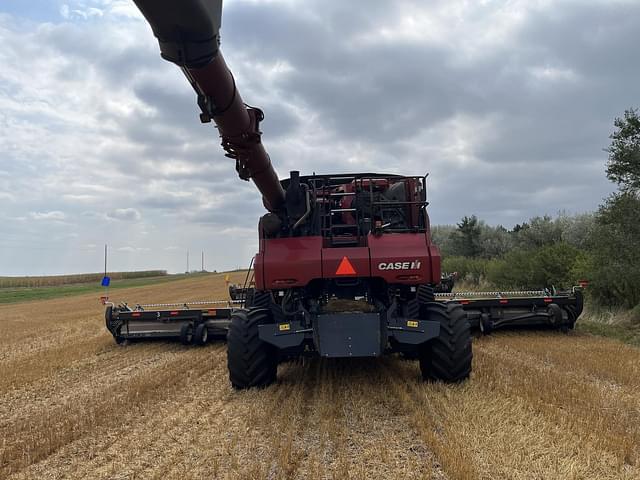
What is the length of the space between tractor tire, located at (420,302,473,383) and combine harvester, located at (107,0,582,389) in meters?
0.01

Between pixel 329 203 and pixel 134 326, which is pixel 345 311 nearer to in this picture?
pixel 329 203

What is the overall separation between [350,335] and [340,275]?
768 mm

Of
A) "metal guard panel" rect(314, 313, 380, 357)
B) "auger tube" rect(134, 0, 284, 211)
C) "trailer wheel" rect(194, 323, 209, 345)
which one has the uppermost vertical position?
"auger tube" rect(134, 0, 284, 211)

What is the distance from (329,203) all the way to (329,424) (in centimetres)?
310

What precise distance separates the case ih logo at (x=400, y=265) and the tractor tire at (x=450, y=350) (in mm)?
659

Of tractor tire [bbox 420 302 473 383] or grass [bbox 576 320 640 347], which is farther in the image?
grass [bbox 576 320 640 347]

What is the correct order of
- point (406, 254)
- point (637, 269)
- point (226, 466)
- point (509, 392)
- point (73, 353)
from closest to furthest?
point (226, 466) → point (509, 392) → point (406, 254) → point (73, 353) → point (637, 269)

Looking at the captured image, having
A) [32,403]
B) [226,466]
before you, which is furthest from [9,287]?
[226,466]

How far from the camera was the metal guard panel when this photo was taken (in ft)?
19.3

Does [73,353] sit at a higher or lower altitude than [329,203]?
lower

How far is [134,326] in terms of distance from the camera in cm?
1061

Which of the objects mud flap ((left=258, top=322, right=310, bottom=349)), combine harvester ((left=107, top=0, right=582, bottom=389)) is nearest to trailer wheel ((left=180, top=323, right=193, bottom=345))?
combine harvester ((left=107, top=0, right=582, bottom=389))

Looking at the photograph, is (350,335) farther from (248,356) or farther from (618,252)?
(618,252)

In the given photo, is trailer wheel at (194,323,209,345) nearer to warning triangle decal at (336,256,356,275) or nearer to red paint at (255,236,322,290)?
red paint at (255,236,322,290)
